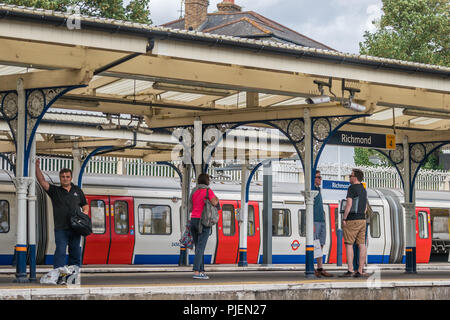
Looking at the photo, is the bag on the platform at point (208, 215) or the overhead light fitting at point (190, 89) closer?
the bag on the platform at point (208, 215)

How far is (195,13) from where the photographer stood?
55.8 metres

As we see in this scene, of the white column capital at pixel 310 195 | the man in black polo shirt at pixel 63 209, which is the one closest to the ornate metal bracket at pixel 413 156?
the white column capital at pixel 310 195

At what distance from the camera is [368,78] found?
1492 centimetres

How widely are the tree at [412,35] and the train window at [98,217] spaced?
65.7ft

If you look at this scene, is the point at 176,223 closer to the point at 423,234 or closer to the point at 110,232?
the point at 110,232

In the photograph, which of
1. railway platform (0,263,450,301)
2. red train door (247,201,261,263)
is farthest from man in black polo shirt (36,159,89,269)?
red train door (247,201,261,263)

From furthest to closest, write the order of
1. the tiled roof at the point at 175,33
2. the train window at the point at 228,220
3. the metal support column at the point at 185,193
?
the train window at the point at 228,220, the metal support column at the point at 185,193, the tiled roof at the point at 175,33

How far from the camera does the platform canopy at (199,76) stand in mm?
12008

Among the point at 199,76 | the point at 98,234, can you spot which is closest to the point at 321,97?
the point at 199,76

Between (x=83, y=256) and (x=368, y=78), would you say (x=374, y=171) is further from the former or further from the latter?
(x=368, y=78)

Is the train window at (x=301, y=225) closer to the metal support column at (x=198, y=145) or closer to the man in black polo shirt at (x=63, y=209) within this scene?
the metal support column at (x=198, y=145)

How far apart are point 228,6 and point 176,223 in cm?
4130

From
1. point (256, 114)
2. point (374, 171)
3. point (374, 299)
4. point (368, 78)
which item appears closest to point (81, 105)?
point (256, 114)

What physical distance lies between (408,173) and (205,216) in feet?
22.9
